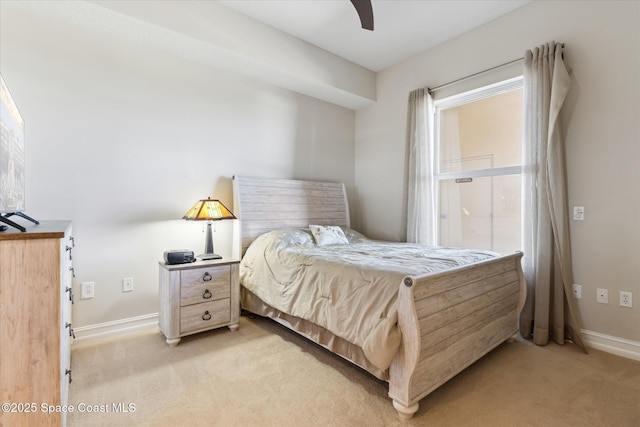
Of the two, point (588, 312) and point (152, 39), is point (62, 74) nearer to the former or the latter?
point (152, 39)

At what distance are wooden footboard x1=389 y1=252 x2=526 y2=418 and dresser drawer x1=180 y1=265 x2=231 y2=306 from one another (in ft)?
5.27

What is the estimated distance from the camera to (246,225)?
3160 mm

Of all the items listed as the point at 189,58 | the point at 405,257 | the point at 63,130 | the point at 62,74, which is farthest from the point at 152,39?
the point at 405,257

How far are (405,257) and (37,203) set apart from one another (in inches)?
110

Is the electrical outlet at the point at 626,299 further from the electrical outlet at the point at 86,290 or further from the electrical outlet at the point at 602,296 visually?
the electrical outlet at the point at 86,290

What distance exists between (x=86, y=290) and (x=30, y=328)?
164cm

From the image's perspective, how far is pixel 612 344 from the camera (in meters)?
2.32

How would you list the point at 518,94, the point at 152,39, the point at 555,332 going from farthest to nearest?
the point at 518,94 < the point at 152,39 < the point at 555,332

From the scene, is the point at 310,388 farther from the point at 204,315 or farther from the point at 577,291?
the point at 577,291

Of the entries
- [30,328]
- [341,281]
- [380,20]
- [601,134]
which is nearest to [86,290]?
[30,328]

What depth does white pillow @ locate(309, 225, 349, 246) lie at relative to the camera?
3135 millimetres

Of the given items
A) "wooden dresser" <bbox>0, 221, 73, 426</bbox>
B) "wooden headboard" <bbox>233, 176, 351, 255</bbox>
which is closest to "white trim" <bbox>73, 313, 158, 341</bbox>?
"wooden headboard" <bbox>233, 176, 351, 255</bbox>

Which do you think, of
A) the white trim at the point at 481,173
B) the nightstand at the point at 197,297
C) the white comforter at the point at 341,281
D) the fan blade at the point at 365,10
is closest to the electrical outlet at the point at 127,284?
the nightstand at the point at 197,297

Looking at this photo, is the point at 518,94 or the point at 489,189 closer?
the point at 518,94
